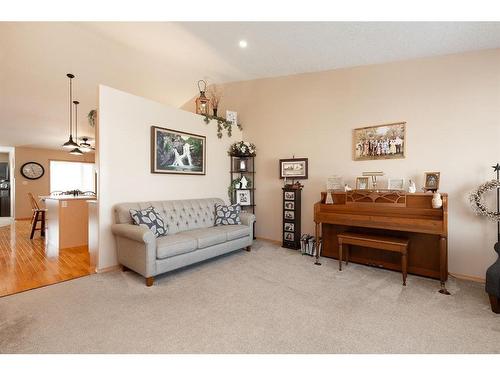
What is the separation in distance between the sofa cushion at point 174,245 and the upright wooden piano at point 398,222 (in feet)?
6.07

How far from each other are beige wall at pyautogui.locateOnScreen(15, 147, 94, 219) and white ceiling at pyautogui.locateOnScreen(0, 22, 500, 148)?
3.37 metres

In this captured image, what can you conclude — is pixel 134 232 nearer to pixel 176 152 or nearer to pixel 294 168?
pixel 176 152

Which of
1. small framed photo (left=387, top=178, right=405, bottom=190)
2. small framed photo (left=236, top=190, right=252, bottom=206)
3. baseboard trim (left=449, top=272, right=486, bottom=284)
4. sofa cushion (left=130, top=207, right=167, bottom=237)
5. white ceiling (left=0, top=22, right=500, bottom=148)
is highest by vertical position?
white ceiling (left=0, top=22, right=500, bottom=148)

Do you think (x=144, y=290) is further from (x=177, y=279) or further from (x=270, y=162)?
(x=270, y=162)

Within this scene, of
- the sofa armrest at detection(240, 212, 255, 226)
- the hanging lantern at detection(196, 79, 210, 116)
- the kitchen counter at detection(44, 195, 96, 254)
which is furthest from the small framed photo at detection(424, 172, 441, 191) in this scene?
the kitchen counter at detection(44, 195, 96, 254)

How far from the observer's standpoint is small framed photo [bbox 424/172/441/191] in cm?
301

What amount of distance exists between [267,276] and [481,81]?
11.8 ft

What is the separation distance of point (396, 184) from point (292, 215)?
1.70 meters

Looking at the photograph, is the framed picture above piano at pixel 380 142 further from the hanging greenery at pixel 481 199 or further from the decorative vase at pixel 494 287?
the decorative vase at pixel 494 287

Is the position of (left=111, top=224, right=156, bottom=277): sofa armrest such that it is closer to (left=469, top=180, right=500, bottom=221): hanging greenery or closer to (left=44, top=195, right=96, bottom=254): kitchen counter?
(left=44, top=195, right=96, bottom=254): kitchen counter

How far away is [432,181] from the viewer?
9.98 feet

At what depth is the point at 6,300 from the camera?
90.3 inches

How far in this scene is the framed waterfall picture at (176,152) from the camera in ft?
12.1
